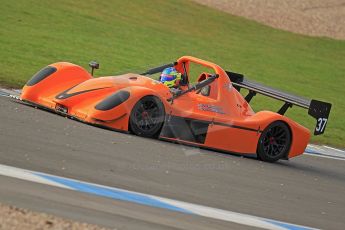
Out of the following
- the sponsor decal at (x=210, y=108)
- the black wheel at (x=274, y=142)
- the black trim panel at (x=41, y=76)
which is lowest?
the black wheel at (x=274, y=142)

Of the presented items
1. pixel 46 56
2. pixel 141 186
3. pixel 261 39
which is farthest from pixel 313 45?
pixel 141 186

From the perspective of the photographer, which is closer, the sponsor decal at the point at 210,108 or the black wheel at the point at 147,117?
the black wheel at the point at 147,117

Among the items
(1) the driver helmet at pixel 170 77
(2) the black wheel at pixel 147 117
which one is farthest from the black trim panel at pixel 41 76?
(2) the black wheel at pixel 147 117

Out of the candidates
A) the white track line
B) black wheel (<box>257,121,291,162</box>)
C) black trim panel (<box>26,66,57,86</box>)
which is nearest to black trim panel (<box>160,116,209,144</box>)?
black wheel (<box>257,121,291,162</box>)

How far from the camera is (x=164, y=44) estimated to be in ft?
89.9

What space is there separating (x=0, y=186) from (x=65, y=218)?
87cm

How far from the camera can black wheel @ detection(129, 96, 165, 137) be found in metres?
11.2

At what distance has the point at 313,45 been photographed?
34.8 m

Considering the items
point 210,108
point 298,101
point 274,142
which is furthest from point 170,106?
point 298,101

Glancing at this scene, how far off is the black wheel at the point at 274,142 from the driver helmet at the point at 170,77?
4.83 ft

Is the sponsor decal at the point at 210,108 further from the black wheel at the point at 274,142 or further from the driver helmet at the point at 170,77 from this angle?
the black wheel at the point at 274,142

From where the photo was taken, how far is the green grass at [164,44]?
20.6 meters

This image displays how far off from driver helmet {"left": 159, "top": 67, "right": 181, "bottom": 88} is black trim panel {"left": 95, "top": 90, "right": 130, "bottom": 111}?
3.94 feet

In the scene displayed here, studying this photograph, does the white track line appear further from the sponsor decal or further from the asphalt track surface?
the sponsor decal
